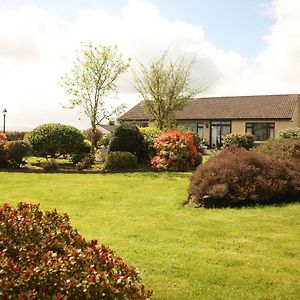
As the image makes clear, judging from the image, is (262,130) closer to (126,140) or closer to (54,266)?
(126,140)

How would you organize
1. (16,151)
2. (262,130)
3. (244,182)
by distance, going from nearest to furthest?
(244,182) → (16,151) → (262,130)

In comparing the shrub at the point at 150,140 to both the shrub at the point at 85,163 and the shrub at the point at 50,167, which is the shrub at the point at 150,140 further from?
the shrub at the point at 50,167

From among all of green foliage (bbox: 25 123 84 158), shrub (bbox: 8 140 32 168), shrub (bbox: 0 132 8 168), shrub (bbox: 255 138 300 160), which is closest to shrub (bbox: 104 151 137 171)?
green foliage (bbox: 25 123 84 158)

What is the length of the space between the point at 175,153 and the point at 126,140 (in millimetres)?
3329

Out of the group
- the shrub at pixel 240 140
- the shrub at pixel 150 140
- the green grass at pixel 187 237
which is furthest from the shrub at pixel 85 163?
the shrub at pixel 240 140

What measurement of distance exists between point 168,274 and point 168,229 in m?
2.59

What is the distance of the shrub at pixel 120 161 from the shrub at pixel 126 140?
1241mm

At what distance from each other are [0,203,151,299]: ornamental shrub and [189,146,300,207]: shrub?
750cm

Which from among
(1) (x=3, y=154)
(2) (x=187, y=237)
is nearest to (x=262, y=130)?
(1) (x=3, y=154)

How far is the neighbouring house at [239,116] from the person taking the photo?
1706 inches

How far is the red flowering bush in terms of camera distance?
2055 cm

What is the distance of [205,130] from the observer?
47062mm

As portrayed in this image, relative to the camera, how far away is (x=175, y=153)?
810 inches

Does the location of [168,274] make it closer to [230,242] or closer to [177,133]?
[230,242]
